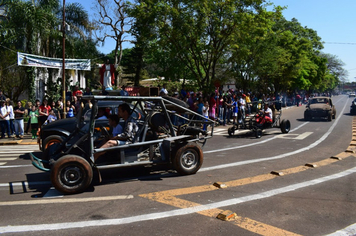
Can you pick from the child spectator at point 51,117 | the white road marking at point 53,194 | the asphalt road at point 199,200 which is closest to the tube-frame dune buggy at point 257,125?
the asphalt road at point 199,200

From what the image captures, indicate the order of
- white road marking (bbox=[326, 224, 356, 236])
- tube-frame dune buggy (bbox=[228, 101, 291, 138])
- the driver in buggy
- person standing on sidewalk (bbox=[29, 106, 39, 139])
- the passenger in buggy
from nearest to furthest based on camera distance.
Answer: white road marking (bbox=[326, 224, 356, 236]) → the passenger in buggy → tube-frame dune buggy (bbox=[228, 101, 291, 138]) → person standing on sidewalk (bbox=[29, 106, 39, 139]) → the driver in buggy

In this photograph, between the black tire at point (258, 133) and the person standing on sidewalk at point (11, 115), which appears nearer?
the black tire at point (258, 133)

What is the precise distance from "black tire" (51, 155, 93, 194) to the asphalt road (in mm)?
187

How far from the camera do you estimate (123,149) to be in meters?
7.16

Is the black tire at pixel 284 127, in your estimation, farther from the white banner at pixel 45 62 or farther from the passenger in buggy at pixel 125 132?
the white banner at pixel 45 62

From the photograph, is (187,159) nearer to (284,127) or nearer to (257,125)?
(257,125)

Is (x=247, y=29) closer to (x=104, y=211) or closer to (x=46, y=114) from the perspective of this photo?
(x=46, y=114)

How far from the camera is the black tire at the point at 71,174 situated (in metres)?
6.39

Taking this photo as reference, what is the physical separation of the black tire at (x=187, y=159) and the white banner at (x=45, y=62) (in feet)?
44.0

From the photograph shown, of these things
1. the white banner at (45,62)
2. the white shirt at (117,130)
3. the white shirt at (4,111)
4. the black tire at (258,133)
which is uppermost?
the white banner at (45,62)

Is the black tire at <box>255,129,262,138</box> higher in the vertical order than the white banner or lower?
lower

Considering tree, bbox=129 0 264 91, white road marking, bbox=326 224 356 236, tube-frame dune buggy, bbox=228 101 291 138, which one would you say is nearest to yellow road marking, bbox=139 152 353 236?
white road marking, bbox=326 224 356 236

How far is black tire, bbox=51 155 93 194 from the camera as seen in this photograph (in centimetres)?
639

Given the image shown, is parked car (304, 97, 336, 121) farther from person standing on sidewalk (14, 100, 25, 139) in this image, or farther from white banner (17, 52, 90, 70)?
person standing on sidewalk (14, 100, 25, 139)
